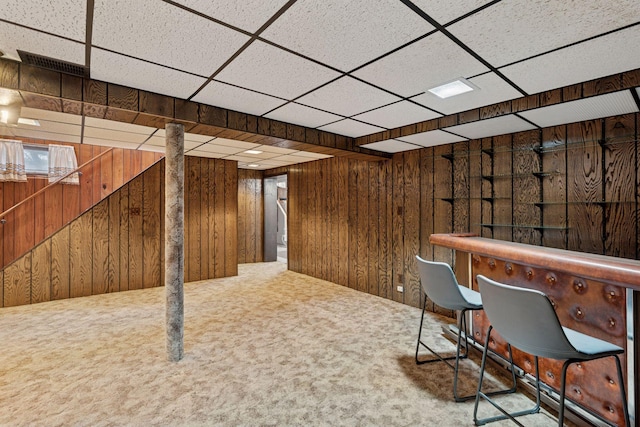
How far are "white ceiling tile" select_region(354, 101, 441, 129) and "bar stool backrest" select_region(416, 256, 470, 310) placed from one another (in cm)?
141

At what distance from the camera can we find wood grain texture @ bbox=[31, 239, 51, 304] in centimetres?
443

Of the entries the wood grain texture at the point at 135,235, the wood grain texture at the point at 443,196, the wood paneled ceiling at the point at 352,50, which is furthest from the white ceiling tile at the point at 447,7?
the wood grain texture at the point at 135,235

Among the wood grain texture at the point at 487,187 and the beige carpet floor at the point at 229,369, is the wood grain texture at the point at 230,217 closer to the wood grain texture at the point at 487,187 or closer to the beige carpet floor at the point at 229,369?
the beige carpet floor at the point at 229,369

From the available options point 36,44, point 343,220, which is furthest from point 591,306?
point 343,220

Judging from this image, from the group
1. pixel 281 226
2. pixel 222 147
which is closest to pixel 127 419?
pixel 222 147

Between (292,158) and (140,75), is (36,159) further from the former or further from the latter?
(140,75)

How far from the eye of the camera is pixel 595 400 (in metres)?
1.85

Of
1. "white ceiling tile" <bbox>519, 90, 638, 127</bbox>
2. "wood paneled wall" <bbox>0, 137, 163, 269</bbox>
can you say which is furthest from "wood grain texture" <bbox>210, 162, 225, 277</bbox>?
"white ceiling tile" <bbox>519, 90, 638, 127</bbox>

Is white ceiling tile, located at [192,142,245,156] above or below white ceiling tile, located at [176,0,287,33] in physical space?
above

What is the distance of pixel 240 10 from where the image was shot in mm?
1471

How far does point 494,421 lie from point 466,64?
7.45 feet

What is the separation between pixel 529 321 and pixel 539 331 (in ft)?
0.19

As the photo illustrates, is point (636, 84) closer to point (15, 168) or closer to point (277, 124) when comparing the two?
point (277, 124)

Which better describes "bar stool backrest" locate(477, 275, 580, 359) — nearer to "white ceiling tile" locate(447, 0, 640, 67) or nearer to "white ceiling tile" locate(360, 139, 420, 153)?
"white ceiling tile" locate(447, 0, 640, 67)
